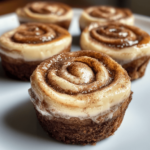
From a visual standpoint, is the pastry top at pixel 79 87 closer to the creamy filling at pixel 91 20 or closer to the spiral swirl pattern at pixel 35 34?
the spiral swirl pattern at pixel 35 34

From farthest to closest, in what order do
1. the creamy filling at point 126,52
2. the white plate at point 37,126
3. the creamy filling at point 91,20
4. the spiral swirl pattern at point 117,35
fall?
the creamy filling at point 91,20, the spiral swirl pattern at point 117,35, the creamy filling at point 126,52, the white plate at point 37,126

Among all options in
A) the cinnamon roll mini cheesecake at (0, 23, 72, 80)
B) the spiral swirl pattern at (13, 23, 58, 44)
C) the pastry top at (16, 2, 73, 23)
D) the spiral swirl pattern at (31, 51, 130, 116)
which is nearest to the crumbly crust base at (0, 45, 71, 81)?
the cinnamon roll mini cheesecake at (0, 23, 72, 80)

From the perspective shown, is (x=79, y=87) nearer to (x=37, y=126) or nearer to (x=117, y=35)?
(x=37, y=126)

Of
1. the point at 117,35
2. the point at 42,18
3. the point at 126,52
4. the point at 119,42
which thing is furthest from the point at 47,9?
the point at 126,52

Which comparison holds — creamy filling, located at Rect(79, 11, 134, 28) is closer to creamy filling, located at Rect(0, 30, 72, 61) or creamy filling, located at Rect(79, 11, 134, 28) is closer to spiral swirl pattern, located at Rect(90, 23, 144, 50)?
spiral swirl pattern, located at Rect(90, 23, 144, 50)

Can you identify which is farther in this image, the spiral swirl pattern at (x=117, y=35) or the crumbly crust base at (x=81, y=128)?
the spiral swirl pattern at (x=117, y=35)

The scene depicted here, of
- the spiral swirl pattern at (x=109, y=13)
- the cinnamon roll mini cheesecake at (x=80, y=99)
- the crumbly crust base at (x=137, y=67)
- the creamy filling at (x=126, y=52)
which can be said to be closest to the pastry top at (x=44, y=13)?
the spiral swirl pattern at (x=109, y=13)

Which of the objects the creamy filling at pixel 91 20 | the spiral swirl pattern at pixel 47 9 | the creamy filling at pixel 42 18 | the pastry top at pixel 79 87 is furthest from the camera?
the spiral swirl pattern at pixel 47 9
